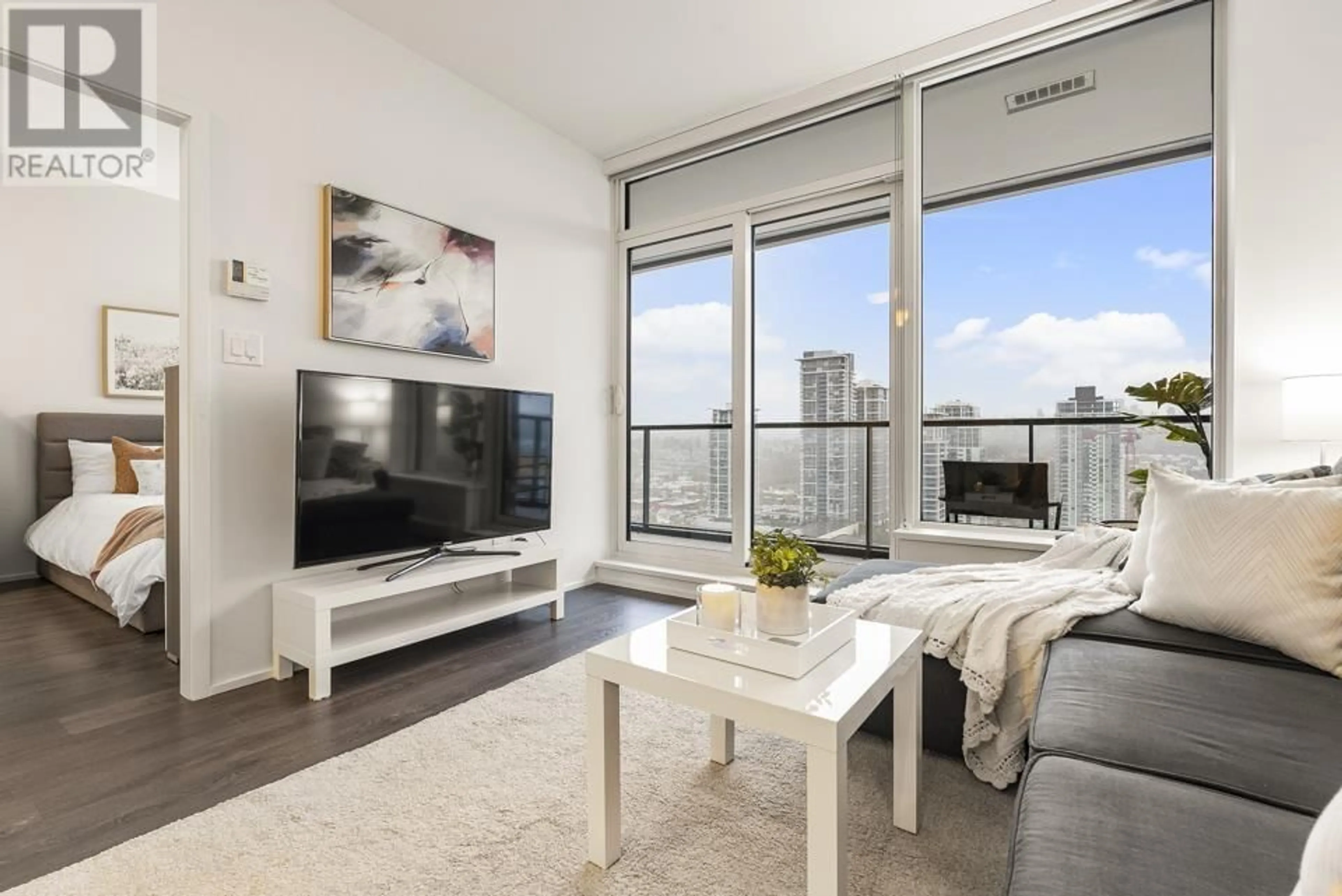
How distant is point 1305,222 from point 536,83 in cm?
356

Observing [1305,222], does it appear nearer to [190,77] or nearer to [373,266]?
[373,266]

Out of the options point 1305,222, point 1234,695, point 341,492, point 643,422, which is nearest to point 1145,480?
point 1305,222

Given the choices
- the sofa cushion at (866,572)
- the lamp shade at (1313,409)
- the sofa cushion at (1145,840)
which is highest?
the lamp shade at (1313,409)

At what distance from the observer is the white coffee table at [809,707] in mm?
1110

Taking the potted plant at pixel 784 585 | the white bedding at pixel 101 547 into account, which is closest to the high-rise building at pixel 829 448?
the potted plant at pixel 784 585

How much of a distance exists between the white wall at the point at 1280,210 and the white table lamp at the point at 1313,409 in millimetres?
232

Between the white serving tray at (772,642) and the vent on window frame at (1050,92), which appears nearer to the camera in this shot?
the white serving tray at (772,642)

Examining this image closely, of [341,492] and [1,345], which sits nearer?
[341,492]

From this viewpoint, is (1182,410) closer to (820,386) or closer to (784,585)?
(820,386)

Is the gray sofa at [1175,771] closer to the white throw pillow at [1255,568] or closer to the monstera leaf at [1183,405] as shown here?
the white throw pillow at [1255,568]

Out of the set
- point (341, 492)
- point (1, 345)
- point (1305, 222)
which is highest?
point (1305, 222)

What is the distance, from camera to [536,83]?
3.36 meters

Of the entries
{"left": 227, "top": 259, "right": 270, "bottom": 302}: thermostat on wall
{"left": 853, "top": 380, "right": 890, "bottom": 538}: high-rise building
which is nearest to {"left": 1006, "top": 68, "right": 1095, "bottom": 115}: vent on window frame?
{"left": 853, "top": 380, "right": 890, "bottom": 538}: high-rise building

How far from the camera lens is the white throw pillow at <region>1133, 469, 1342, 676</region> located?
1.43 metres
